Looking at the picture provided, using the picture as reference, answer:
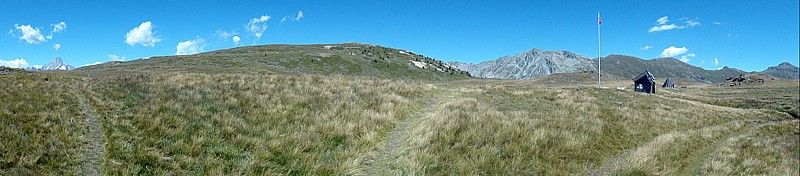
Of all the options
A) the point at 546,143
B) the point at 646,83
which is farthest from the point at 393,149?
the point at 646,83

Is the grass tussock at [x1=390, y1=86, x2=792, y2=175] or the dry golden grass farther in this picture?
the grass tussock at [x1=390, y1=86, x2=792, y2=175]

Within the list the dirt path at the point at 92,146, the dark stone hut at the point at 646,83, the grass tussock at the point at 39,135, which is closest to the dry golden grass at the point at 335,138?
the grass tussock at the point at 39,135

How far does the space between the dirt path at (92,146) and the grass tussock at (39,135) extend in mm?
127

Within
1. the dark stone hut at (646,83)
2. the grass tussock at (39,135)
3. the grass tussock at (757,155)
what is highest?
the dark stone hut at (646,83)

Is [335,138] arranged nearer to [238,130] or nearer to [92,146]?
[238,130]

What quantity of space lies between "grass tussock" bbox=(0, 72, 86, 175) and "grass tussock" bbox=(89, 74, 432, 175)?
66 cm

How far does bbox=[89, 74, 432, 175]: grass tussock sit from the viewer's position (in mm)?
7797

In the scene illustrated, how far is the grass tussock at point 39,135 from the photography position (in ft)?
22.3

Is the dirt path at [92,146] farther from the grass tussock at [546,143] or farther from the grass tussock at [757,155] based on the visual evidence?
the grass tussock at [757,155]

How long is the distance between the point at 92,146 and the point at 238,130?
119 inches

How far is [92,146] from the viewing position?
8.11 metres

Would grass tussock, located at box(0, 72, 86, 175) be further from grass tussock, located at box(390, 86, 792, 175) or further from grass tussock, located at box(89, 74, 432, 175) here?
grass tussock, located at box(390, 86, 792, 175)

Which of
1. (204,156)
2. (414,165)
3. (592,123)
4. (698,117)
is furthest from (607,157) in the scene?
(698,117)

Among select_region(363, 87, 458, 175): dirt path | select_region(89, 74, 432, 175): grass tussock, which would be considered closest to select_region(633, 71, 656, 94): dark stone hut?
select_region(89, 74, 432, 175): grass tussock
